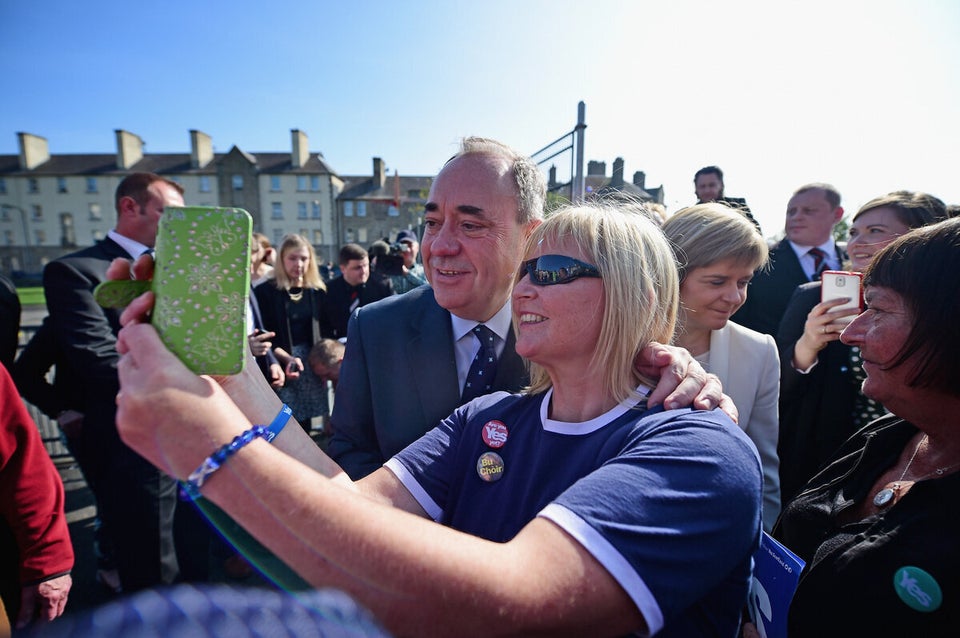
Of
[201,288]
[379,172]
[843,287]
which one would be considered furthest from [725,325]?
[379,172]

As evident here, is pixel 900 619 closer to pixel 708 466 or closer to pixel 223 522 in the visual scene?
pixel 708 466

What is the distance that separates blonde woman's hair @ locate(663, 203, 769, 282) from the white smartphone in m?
0.36

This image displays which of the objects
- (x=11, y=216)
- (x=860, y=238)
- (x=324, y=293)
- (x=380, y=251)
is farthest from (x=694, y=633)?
(x=11, y=216)

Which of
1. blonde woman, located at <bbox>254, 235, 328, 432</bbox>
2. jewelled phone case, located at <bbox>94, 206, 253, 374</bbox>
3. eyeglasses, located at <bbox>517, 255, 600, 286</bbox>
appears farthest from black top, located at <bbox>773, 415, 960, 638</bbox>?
blonde woman, located at <bbox>254, 235, 328, 432</bbox>

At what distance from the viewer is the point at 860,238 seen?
3.30m

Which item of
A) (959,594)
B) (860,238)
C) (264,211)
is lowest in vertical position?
(959,594)

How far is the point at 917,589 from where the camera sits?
46.1 inches

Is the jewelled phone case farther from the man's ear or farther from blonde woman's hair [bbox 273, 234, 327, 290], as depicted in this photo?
blonde woman's hair [bbox 273, 234, 327, 290]

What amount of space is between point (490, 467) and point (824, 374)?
258 centimetres

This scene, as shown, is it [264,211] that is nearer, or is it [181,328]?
[181,328]

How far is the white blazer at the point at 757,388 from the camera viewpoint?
2.57 metres

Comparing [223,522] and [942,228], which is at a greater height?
[942,228]

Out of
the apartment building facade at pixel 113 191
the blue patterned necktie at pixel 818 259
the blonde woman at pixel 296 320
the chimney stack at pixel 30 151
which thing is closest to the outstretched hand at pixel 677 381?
the blue patterned necktie at pixel 818 259

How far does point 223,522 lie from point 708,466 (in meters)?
1.08
